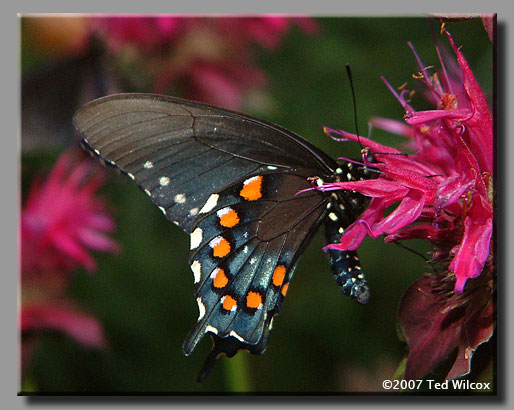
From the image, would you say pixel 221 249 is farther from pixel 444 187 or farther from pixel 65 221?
pixel 65 221

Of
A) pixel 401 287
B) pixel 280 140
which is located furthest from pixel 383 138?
pixel 280 140

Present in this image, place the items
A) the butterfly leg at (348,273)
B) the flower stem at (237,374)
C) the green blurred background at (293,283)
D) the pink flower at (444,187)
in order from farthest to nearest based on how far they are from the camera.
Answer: the green blurred background at (293,283) < the flower stem at (237,374) < the butterfly leg at (348,273) < the pink flower at (444,187)

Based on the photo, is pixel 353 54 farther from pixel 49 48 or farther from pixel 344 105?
pixel 49 48

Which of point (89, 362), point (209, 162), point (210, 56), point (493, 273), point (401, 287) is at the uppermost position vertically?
point (210, 56)

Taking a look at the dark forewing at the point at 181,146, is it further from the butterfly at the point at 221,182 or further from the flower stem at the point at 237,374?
the flower stem at the point at 237,374

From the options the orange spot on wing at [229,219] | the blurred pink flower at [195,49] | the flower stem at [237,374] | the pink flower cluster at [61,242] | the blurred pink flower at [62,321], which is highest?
the blurred pink flower at [195,49]

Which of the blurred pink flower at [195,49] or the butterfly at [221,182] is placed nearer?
the butterfly at [221,182]

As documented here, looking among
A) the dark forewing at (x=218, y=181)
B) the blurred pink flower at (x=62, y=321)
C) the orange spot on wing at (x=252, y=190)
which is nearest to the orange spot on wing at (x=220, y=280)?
the dark forewing at (x=218, y=181)

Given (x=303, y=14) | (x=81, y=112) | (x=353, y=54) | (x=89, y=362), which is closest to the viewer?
(x=81, y=112)
